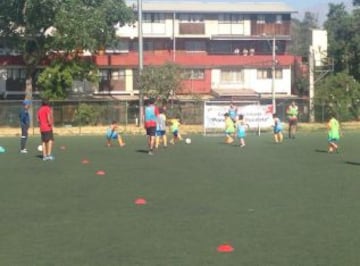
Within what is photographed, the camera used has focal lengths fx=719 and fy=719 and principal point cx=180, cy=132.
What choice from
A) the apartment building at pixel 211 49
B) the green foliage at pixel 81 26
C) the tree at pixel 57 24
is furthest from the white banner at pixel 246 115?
the apartment building at pixel 211 49

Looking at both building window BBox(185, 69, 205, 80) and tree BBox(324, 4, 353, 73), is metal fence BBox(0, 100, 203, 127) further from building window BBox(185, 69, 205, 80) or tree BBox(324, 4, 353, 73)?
tree BBox(324, 4, 353, 73)

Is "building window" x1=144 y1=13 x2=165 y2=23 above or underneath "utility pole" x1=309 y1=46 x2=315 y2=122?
above

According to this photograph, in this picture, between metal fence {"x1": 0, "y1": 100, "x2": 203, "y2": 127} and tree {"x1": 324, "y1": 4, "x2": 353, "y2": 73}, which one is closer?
metal fence {"x1": 0, "y1": 100, "x2": 203, "y2": 127}

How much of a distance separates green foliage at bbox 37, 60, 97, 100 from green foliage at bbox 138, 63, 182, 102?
4696 mm

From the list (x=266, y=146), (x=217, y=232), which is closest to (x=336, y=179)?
(x=217, y=232)

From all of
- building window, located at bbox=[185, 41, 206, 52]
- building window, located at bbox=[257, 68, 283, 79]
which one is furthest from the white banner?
building window, located at bbox=[185, 41, 206, 52]

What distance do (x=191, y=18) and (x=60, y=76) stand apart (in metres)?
19.5

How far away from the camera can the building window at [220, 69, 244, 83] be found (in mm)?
65562

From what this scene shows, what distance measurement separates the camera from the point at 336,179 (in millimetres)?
15547

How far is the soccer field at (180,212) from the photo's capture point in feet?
26.6

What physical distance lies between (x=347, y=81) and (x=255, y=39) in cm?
1614

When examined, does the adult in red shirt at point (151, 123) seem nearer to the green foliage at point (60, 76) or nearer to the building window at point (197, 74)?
the green foliage at point (60, 76)

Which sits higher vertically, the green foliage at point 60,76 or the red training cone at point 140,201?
the green foliage at point 60,76

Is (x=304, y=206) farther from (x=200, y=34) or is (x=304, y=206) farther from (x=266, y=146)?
(x=200, y=34)
